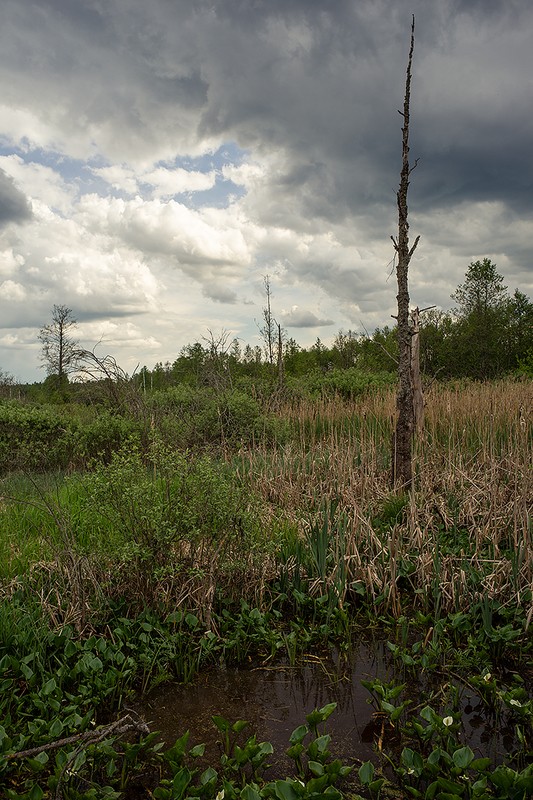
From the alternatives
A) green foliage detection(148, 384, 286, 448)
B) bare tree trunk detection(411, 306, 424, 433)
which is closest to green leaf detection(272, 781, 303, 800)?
bare tree trunk detection(411, 306, 424, 433)

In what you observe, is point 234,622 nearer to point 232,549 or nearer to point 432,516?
point 232,549

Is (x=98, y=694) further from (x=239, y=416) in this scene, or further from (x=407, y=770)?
(x=239, y=416)

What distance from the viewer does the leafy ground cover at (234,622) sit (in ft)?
8.15

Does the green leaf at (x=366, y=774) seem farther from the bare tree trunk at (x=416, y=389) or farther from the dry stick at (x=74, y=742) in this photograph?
the bare tree trunk at (x=416, y=389)

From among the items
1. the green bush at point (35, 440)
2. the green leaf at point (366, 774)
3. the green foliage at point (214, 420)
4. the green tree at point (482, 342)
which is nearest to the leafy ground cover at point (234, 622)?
the green leaf at point (366, 774)

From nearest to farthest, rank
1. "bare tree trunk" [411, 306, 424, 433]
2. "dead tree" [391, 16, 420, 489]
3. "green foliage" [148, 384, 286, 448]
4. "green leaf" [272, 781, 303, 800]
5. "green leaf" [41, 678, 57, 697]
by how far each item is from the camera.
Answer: "green leaf" [272, 781, 303, 800], "green leaf" [41, 678, 57, 697], "dead tree" [391, 16, 420, 489], "bare tree trunk" [411, 306, 424, 433], "green foliage" [148, 384, 286, 448]

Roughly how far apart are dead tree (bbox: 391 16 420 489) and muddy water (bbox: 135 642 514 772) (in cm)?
270

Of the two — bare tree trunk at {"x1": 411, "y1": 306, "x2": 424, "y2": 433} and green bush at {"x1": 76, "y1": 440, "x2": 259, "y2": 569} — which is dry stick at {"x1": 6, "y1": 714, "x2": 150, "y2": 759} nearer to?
green bush at {"x1": 76, "y1": 440, "x2": 259, "y2": 569}

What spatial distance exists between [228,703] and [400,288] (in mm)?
4428

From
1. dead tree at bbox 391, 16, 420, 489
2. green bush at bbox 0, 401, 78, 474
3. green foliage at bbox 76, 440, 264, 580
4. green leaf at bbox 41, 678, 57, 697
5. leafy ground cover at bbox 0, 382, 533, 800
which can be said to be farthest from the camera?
green bush at bbox 0, 401, 78, 474

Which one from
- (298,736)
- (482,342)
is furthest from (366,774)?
(482,342)

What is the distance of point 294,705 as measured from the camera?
3.16 metres

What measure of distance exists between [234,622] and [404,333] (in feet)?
11.6

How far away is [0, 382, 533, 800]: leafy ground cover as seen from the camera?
248 centimetres
